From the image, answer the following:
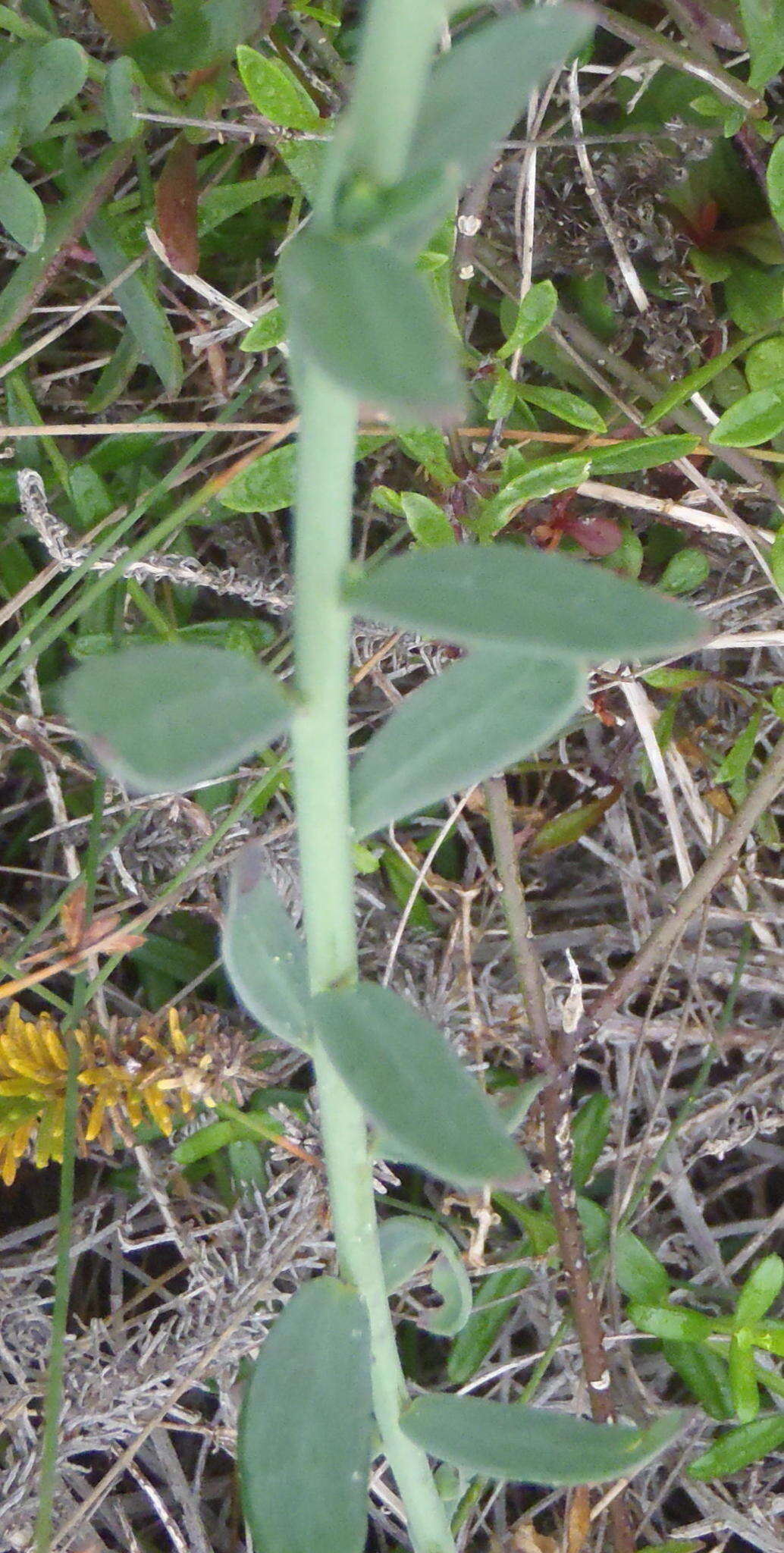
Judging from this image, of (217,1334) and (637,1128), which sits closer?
(217,1334)

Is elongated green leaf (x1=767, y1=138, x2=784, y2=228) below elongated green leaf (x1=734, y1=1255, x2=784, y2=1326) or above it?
above

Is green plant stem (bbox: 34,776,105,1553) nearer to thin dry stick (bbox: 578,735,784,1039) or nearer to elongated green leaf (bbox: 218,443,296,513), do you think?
elongated green leaf (bbox: 218,443,296,513)

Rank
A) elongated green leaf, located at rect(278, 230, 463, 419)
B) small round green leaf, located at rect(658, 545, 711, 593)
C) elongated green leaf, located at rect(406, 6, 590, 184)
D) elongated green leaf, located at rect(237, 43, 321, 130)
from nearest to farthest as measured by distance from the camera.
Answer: elongated green leaf, located at rect(278, 230, 463, 419) → elongated green leaf, located at rect(406, 6, 590, 184) → elongated green leaf, located at rect(237, 43, 321, 130) → small round green leaf, located at rect(658, 545, 711, 593)

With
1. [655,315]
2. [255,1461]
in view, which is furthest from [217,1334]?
[655,315]

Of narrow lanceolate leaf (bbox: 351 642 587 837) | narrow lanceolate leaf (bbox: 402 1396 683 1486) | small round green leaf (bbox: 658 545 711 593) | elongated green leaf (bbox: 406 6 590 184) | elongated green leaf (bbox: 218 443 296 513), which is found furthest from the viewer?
small round green leaf (bbox: 658 545 711 593)

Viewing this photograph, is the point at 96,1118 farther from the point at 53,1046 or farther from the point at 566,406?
the point at 566,406

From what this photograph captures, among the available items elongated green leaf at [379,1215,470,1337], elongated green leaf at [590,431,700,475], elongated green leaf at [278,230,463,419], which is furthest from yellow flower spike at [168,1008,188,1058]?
elongated green leaf at [278,230,463,419]

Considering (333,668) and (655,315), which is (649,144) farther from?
(333,668)
